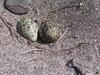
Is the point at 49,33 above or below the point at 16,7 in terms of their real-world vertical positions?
below

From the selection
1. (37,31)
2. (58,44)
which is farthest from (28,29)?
(58,44)

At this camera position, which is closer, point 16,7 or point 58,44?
point 58,44

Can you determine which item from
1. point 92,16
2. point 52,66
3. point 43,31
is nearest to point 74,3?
point 92,16

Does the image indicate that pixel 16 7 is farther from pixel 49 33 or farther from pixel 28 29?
pixel 49 33

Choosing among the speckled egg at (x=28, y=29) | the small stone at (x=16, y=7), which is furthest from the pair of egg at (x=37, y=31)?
the small stone at (x=16, y=7)

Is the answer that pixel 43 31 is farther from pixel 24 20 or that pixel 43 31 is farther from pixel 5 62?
pixel 5 62

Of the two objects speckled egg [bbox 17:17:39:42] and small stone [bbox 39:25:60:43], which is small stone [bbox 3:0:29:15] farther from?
small stone [bbox 39:25:60:43]

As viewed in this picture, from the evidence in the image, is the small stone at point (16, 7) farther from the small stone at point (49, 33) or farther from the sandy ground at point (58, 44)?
the small stone at point (49, 33)
